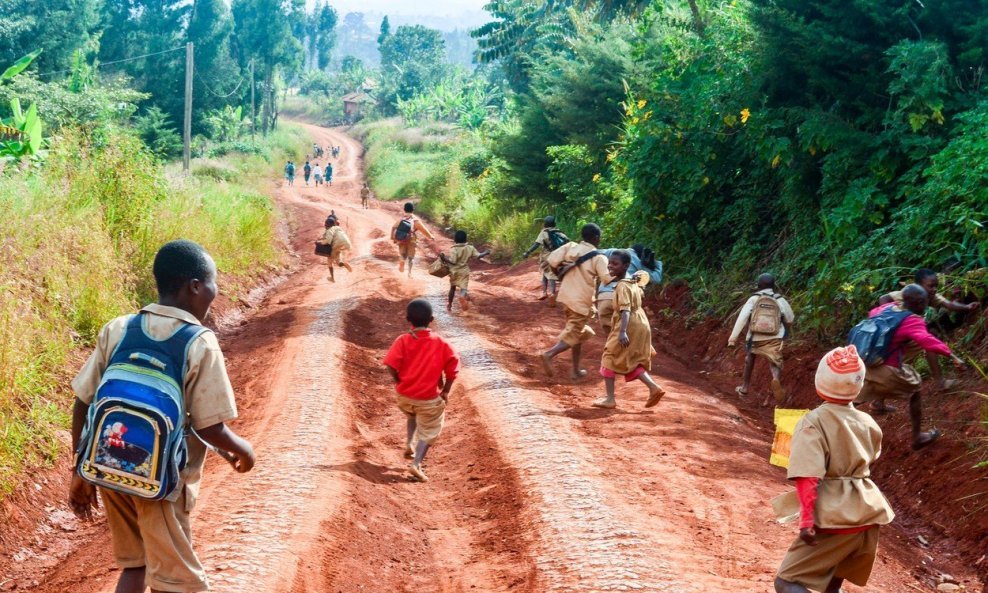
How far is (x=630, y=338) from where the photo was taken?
984 cm

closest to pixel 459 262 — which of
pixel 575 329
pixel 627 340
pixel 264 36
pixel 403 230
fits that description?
pixel 403 230

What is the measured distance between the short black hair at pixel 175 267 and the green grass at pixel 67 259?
12.9 ft

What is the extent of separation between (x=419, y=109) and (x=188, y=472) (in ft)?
232

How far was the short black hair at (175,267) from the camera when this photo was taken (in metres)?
3.96

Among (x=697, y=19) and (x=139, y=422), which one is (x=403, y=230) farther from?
(x=139, y=422)

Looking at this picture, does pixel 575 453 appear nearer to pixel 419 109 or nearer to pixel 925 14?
pixel 925 14

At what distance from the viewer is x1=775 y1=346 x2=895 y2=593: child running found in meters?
4.57

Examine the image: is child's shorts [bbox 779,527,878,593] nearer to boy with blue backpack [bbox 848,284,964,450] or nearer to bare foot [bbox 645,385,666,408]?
boy with blue backpack [bbox 848,284,964,450]

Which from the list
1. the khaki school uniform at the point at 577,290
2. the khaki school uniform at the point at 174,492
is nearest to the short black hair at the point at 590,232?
the khaki school uniform at the point at 577,290

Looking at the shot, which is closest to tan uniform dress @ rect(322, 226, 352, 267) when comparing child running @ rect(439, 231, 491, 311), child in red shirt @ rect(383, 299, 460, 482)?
child running @ rect(439, 231, 491, 311)

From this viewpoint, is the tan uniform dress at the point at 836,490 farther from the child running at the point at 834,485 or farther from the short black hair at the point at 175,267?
the short black hair at the point at 175,267

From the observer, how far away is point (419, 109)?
72875 mm

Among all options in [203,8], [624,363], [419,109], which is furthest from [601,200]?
[419,109]

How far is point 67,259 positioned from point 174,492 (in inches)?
339
